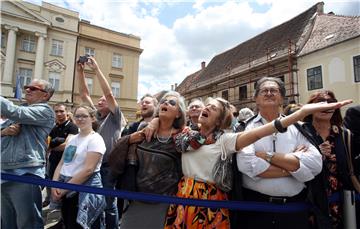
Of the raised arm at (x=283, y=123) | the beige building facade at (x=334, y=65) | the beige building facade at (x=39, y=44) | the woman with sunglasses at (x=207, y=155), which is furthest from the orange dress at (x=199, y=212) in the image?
the beige building facade at (x=39, y=44)

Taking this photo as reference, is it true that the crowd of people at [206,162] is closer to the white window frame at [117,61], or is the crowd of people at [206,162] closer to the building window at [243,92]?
the building window at [243,92]

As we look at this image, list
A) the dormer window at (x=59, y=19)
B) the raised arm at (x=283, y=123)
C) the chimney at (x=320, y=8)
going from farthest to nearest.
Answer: the dormer window at (x=59, y=19) < the chimney at (x=320, y=8) < the raised arm at (x=283, y=123)

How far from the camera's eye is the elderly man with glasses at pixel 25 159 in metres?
2.28

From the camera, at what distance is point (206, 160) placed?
1847 mm

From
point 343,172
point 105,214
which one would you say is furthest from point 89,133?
point 343,172

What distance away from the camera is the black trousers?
5.58ft

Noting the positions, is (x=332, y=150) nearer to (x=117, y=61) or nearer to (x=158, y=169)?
(x=158, y=169)

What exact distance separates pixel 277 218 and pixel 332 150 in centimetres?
88

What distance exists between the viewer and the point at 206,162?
1846mm

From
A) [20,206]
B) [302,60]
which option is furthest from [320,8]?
[20,206]

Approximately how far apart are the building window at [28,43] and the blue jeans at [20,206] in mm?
24314

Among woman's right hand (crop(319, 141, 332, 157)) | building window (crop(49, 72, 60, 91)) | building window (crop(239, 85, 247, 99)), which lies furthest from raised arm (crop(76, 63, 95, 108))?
building window (crop(49, 72, 60, 91))

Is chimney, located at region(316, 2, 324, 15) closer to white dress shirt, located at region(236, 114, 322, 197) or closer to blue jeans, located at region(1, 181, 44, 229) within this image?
white dress shirt, located at region(236, 114, 322, 197)

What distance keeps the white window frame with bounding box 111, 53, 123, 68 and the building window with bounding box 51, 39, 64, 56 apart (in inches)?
195
